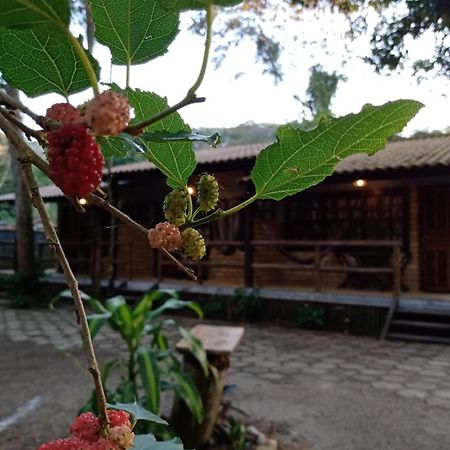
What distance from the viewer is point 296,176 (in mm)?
500

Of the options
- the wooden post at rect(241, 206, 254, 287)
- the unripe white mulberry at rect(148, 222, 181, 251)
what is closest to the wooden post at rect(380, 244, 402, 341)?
the wooden post at rect(241, 206, 254, 287)

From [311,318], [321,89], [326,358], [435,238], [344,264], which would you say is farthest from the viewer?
[321,89]

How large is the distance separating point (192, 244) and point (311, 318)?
8392 millimetres

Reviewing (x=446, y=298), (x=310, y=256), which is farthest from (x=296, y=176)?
(x=310, y=256)

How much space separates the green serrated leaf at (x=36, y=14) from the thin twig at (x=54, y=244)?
9 centimetres

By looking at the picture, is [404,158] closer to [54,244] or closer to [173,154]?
[173,154]

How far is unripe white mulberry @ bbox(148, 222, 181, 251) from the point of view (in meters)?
0.40

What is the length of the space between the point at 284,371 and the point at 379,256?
13.8ft

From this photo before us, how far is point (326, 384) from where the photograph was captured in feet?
18.0

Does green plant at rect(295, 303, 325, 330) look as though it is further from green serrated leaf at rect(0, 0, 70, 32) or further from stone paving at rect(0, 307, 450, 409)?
green serrated leaf at rect(0, 0, 70, 32)

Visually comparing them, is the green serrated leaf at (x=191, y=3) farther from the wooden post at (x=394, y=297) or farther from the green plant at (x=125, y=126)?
the wooden post at (x=394, y=297)

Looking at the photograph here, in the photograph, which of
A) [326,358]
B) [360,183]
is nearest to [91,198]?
[326,358]

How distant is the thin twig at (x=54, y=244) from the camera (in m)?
0.40

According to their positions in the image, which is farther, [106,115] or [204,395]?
[204,395]
